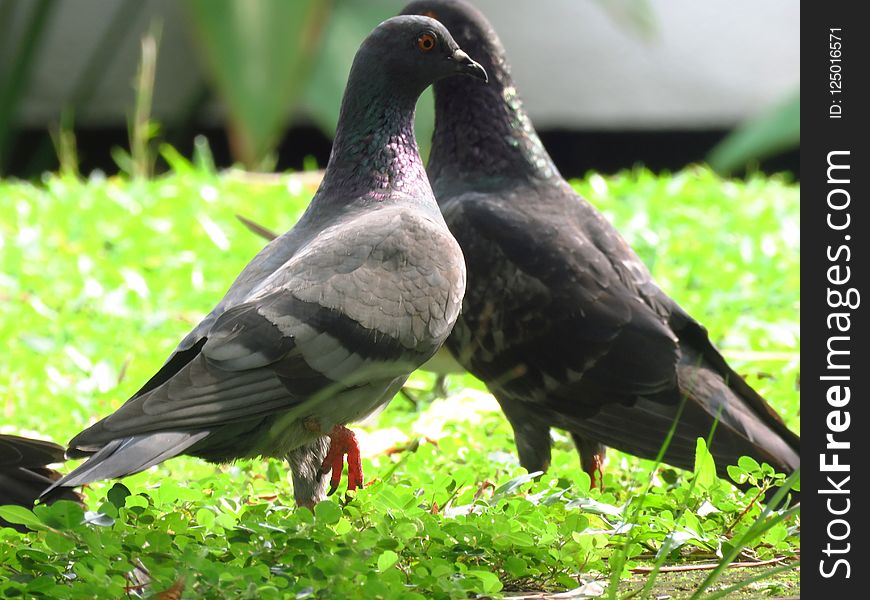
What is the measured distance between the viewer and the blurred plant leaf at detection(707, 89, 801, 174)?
789cm

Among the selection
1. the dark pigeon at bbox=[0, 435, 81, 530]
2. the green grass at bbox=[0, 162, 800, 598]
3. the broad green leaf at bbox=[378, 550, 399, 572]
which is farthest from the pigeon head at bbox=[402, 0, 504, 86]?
the broad green leaf at bbox=[378, 550, 399, 572]

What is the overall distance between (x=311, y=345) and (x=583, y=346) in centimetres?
106

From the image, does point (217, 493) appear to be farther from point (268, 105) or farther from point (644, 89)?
point (644, 89)

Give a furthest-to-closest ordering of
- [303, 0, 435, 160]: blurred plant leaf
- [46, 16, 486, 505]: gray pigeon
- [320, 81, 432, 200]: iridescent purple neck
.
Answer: [303, 0, 435, 160]: blurred plant leaf → [320, 81, 432, 200]: iridescent purple neck → [46, 16, 486, 505]: gray pigeon

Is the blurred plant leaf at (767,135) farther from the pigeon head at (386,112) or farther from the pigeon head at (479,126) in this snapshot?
the pigeon head at (386,112)

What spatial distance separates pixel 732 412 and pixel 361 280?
1.21 meters

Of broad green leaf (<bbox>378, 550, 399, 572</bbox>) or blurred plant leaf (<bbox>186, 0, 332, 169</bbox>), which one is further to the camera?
blurred plant leaf (<bbox>186, 0, 332, 169</bbox>)

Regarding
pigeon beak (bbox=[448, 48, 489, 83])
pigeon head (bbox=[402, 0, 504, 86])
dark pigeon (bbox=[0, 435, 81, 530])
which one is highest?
pigeon head (bbox=[402, 0, 504, 86])

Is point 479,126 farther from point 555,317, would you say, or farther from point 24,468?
point 24,468

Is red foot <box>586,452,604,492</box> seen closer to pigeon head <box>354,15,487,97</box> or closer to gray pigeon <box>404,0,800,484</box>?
gray pigeon <box>404,0,800,484</box>

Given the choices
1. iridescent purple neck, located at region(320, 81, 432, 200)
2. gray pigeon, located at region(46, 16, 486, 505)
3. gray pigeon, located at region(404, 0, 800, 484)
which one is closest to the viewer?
gray pigeon, located at region(46, 16, 486, 505)

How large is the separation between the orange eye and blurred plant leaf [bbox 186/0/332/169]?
3.51 m

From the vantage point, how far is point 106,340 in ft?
16.1
